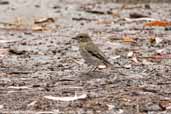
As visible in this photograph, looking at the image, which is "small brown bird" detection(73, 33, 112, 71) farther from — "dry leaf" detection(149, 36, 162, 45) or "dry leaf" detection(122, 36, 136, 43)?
"dry leaf" detection(122, 36, 136, 43)

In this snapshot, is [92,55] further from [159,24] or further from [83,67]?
[159,24]

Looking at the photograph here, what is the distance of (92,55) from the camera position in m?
9.31

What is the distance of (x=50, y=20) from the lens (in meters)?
15.3

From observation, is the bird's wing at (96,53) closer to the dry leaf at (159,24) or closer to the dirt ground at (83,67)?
the dirt ground at (83,67)

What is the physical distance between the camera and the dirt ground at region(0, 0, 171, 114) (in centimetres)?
744

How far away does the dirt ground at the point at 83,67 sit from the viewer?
7.44 m

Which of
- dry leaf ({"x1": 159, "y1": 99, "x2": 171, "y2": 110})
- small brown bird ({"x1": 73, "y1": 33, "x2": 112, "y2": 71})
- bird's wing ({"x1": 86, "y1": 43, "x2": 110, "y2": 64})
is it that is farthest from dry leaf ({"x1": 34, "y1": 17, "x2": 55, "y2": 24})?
dry leaf ({"x1": 159, "y1": 99, "x2": 171, "y2": 110})

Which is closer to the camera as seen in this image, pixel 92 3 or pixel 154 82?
pixel 154 82

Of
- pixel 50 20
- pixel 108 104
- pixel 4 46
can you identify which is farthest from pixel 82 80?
pixel 50 20

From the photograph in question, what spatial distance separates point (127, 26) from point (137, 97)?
676cm

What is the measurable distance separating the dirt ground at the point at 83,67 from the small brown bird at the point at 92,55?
0.45 feet

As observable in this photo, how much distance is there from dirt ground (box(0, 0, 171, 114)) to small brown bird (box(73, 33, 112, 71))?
137mm

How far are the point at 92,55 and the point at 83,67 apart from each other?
62cm

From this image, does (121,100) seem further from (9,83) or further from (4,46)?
(4,46)
